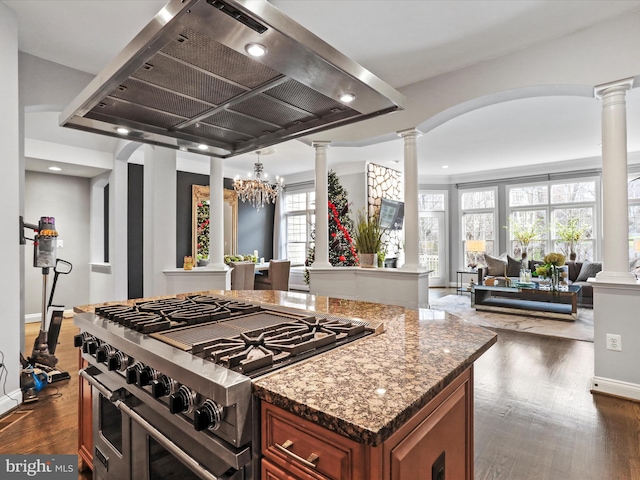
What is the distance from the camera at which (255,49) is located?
988 mm

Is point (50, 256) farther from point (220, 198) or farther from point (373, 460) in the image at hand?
point (373, 460)

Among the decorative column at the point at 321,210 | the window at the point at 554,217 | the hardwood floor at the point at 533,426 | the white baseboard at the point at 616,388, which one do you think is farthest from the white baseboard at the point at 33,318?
the window at the point at 554,217

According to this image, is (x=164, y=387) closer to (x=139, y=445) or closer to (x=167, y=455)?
(x=167, y=455)

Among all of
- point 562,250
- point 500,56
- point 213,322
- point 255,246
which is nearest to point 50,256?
point 213,322

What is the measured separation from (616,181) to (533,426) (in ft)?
6.12

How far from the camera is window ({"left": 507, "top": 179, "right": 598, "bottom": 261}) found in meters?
7.13

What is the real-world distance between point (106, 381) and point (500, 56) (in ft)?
11.7

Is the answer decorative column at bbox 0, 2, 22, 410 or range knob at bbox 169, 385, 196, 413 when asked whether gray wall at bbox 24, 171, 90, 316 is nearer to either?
decorative column at bbox 0, 2, 22, 410

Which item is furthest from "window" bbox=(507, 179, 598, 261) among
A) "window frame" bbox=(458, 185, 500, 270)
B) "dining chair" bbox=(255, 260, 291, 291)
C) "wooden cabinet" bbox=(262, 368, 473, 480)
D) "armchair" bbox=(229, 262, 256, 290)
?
"wooden cabinet" bbox=(262, 368, 473, 480)

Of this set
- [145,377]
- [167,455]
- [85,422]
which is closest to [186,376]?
[145,377]

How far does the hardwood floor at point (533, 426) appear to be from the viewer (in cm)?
185

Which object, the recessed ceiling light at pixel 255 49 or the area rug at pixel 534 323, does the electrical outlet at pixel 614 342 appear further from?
the recessed ceiling light at pixel 255 49

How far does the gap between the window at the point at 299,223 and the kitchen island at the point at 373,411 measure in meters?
7.24

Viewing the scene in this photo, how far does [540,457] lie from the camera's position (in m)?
1.93
